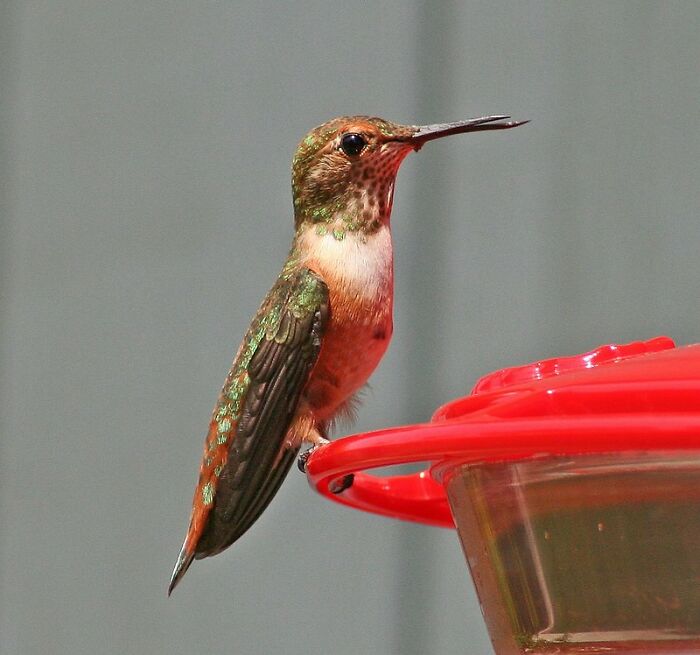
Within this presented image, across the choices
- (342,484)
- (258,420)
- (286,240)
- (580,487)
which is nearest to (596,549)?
(580,487)

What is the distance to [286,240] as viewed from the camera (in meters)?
4.49

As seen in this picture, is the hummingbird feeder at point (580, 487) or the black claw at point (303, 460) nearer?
the hummingbird feeder at point (580, 487)

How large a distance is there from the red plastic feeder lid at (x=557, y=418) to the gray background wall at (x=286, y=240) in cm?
203

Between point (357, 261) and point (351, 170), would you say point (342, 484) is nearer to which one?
point (357, 261)

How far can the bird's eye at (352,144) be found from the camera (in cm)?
284

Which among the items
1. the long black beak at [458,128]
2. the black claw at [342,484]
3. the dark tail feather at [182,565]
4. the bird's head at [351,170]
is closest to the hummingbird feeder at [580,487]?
the black claw at [342,484]

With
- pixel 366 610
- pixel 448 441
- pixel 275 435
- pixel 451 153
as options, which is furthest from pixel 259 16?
pixel 448 441

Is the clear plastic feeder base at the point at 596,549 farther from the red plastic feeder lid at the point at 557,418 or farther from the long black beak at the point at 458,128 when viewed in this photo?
the long black beak at the point at 458,128

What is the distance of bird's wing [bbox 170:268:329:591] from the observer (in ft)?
8.39

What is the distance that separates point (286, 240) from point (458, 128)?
2.02 m

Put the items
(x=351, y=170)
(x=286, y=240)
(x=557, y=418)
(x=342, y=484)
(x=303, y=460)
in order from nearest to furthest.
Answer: (x=557, y=418), (x=342, y=484), (x=303, y=460), (x=351, y=170), (x=286, y=240)

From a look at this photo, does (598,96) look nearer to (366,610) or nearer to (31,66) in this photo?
(366,610)

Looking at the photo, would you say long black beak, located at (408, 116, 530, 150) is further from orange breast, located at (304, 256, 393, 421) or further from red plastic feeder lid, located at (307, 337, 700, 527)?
red plastic feeder lid, located at (307, 337, 700, 527)

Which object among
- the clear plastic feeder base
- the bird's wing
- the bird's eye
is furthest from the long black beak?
the clear plastic feeder base
